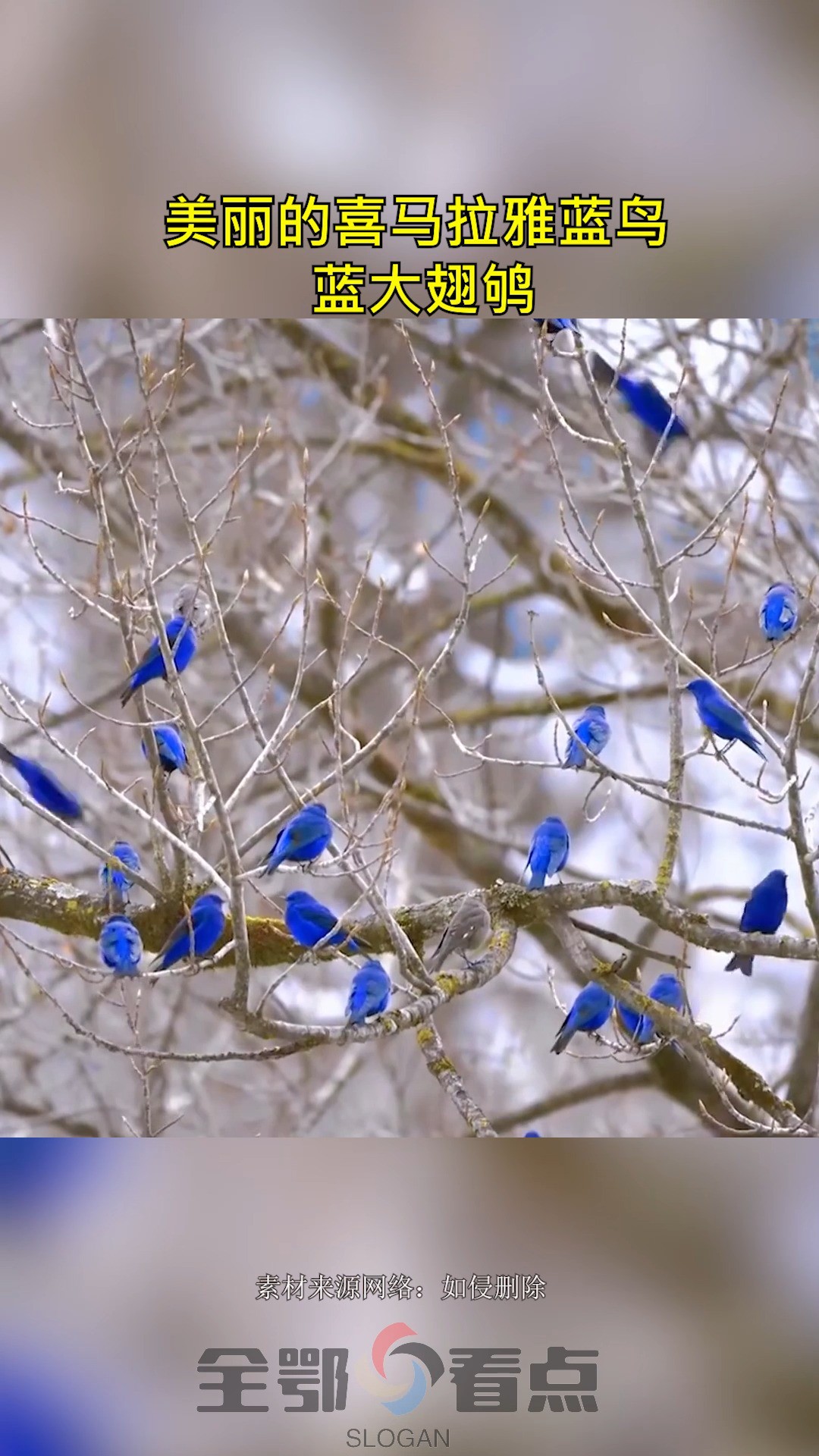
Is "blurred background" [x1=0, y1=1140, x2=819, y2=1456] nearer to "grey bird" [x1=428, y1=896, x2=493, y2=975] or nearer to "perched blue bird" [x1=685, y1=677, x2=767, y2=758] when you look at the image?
"grey bird" [x1=428, y1=896, x2=493, y2=975]

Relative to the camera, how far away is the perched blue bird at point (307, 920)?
2.08 m

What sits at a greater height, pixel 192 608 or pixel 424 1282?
pixel 192 608

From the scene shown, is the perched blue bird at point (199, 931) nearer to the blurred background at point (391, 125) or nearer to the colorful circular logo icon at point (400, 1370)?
the colorful circular logo icon at point (400, 1370)

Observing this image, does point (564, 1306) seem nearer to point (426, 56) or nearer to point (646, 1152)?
point (646, 1152)

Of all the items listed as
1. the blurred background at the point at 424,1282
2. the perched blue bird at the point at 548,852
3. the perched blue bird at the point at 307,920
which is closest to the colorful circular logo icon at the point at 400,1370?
the blurred background at the point at 424,1282

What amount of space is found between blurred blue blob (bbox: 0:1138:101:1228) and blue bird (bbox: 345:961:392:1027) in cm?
49

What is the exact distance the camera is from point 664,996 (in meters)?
2.31

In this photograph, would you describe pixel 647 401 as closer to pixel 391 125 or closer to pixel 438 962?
pixel 391 125

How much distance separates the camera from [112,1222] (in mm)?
2035

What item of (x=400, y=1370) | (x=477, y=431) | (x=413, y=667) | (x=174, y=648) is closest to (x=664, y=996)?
(x=400, y=1370)

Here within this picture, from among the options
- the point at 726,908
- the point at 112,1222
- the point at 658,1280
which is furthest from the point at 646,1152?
the point at 726,908

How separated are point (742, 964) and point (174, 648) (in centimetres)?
111

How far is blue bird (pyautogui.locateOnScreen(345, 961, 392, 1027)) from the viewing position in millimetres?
1955

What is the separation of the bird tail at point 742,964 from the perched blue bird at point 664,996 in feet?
0.33
